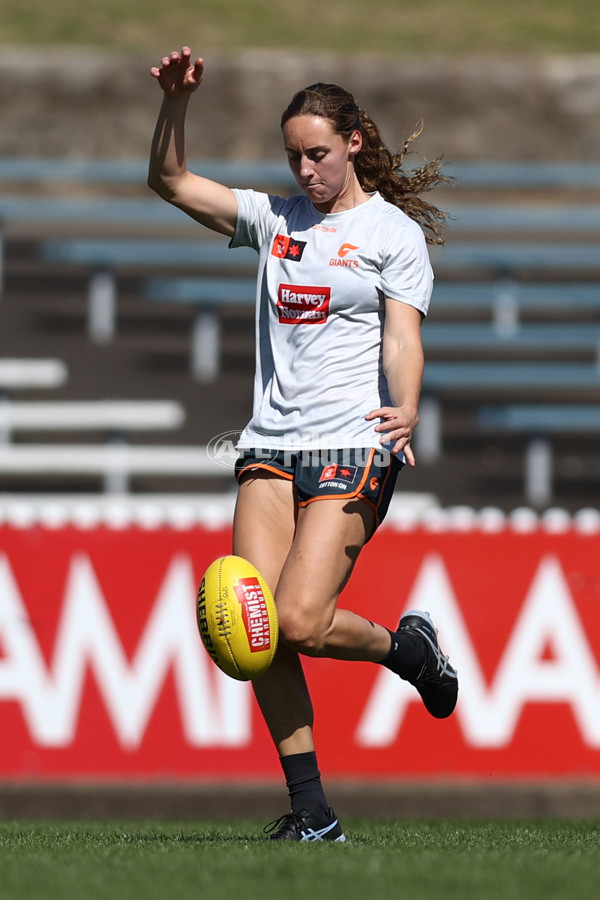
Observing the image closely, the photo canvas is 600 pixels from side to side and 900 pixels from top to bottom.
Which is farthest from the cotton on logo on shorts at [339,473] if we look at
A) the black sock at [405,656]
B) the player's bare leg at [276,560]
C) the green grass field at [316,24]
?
the green grass field at [316,24]

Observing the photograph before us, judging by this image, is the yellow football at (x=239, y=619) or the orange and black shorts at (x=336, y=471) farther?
the orange and black shorts at (x=336, y=471)

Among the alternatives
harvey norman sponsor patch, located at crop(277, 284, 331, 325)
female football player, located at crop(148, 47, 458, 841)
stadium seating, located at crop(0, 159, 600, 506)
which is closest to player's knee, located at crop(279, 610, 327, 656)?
female football player, located at crop(148, 47, 458, 841)

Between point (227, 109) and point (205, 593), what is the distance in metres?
10.4

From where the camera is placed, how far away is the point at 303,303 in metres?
4.23

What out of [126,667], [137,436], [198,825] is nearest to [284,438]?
[198,825]

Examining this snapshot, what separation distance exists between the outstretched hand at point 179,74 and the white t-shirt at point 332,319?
1.69 ft

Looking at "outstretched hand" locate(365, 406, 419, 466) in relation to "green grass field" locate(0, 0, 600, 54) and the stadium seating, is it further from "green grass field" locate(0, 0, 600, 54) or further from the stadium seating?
"green grass field" locate(0, 0, 600, 54)

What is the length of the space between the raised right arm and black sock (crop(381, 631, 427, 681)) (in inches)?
53.1

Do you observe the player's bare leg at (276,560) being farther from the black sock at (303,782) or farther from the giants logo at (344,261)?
the giants logo at (344,261)

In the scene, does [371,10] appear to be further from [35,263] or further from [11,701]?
[11,701]

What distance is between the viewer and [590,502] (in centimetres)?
1047

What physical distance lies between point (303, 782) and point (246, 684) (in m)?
2.62

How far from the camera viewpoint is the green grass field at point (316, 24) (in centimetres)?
1620

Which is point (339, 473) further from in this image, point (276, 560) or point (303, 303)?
point (303, 303)
